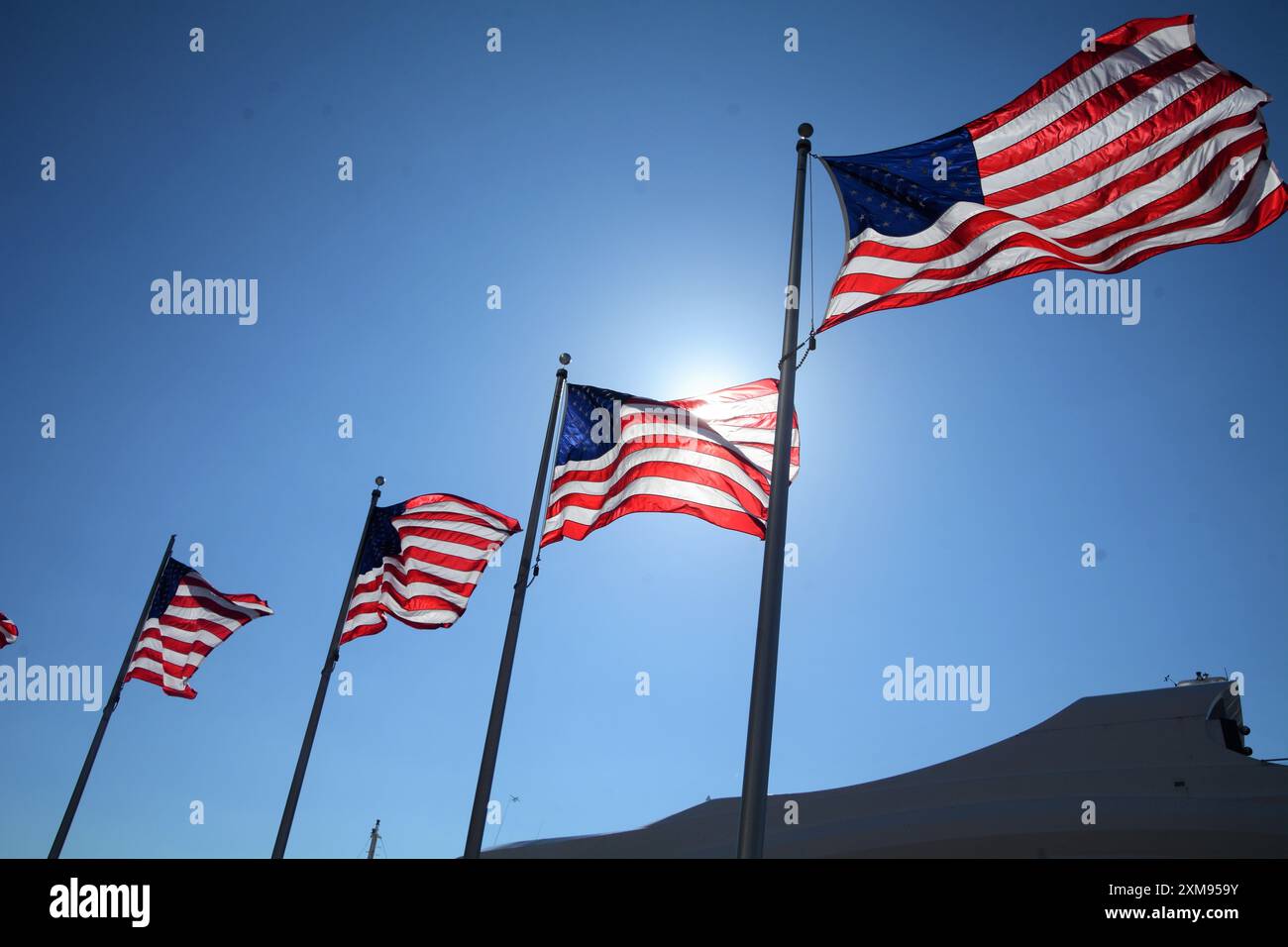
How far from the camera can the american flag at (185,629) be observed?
68.8 feet

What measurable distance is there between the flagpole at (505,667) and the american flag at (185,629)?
33.6ft

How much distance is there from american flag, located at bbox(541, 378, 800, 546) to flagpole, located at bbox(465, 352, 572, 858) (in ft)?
2.79

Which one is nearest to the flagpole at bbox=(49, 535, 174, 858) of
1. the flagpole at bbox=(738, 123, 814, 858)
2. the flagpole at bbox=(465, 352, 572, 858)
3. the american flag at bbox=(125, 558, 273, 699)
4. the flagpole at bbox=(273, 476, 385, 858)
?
the american flag at bbox=(125, 558, 273, 699)

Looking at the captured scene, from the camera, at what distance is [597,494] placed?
1339 cm

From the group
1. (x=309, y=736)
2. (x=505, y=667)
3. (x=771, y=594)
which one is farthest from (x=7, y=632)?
(x=771, y=594)

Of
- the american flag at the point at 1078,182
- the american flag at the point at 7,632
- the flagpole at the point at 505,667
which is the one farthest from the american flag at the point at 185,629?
the american flag at the point at 1078,182

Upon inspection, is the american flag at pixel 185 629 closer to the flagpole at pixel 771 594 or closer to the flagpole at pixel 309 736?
the flagpole at pixel 309 736

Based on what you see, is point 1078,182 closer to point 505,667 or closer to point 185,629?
point 505,667

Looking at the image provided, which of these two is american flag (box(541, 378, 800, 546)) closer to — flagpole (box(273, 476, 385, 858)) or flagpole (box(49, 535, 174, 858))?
flagpole (box(273, 476, 385, 858))

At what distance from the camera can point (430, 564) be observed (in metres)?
18.2

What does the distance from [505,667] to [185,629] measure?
1166 centimetres

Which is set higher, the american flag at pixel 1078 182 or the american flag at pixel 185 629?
the american flag at pixel 1078 182
